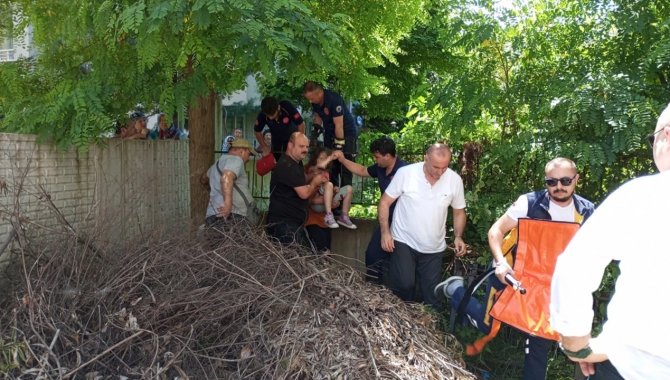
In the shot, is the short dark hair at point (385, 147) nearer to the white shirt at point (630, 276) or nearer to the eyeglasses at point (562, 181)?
the eyeglasses at point (562, 181)

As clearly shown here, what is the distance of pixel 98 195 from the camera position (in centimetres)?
582

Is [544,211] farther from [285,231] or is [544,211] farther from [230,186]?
[230,186]

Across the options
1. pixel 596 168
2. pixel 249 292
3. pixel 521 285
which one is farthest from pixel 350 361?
pixel 596 168

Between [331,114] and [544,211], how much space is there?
301 centimetres

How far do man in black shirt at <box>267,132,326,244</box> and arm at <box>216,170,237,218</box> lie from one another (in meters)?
0.40

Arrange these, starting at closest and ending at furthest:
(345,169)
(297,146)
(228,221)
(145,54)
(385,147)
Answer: (145,54), (228,221), (297,146), (385,147), (345,169)

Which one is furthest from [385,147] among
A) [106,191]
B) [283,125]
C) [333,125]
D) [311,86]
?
[106,191]

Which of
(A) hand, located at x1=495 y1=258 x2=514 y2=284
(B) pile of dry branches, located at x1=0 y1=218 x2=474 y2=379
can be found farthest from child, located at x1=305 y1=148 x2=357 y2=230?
(A) hand, located at x1=495 y1=258 x2=514 y2=284

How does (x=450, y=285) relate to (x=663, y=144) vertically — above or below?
below

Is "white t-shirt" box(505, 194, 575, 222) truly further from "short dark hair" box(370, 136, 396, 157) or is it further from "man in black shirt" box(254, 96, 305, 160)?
"man in black shirt" box(254, 96, 305, 160)

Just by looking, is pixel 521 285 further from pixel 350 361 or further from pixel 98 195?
pixel 98 195

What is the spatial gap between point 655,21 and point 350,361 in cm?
385

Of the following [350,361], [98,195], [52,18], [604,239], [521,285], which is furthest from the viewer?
[98,195]

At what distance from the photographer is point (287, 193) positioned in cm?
612
